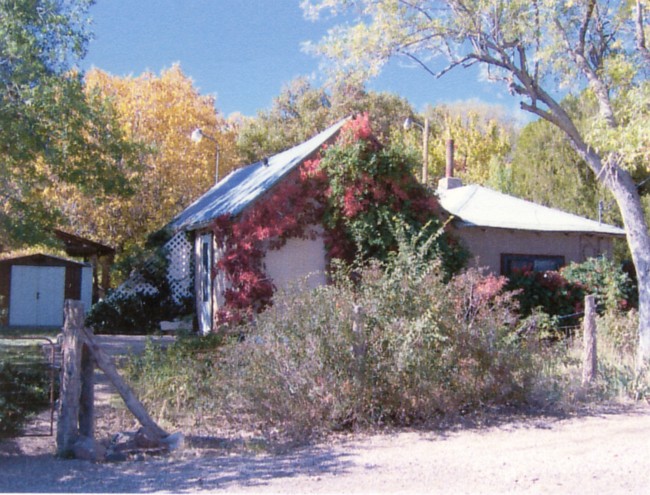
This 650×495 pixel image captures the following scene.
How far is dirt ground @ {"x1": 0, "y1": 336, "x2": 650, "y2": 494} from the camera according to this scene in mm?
5910

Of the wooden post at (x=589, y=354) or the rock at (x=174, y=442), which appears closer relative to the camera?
the rock at (x=174, y=442)

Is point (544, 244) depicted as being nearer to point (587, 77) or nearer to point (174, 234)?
point (587, 77)

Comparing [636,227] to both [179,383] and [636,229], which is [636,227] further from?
[179,383]

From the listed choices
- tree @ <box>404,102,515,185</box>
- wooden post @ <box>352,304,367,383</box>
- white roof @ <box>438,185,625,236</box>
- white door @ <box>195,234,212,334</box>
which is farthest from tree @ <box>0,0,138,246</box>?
tree @ <box>404,102,515,185</box>

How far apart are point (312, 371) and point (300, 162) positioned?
8.76 meters

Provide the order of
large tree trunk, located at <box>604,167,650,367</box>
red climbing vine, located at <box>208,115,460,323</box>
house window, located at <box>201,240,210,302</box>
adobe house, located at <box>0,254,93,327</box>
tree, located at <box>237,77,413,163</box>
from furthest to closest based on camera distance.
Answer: tree, located at <box>237,77,413,163</box>, adobe house, located at <box>0,254,93,327</box>, house window, located at <box>201,240,210,302</box>, red climbing vine, located at <box>208,115,460,323</box>, large tree trunk, located at <box>604,167,650,367</box>

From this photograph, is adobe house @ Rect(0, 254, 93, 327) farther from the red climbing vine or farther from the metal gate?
the metal gate

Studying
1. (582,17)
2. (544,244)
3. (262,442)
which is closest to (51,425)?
(262,442)

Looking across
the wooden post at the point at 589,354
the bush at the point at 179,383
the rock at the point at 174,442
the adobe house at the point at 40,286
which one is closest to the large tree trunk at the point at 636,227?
the wooden post at the point at 589,354

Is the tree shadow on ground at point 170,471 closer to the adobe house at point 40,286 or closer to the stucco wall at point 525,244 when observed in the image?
the stucco wall at point 525,244

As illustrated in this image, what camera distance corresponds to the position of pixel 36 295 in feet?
74.9

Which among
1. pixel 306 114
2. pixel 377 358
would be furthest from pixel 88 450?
pixel 306 114

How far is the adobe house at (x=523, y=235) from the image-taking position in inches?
740

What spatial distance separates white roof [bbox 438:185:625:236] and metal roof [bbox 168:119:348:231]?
4089 mm
